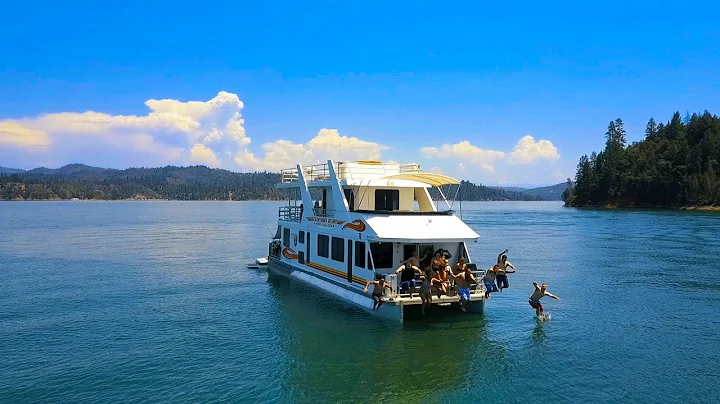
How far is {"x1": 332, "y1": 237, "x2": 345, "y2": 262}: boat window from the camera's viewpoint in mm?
24156

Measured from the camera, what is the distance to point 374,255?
22.2 metres

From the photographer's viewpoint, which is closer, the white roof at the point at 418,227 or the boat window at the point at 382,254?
the white roof at the point at 418,227

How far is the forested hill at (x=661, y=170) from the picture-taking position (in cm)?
12412

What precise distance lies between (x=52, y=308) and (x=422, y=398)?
18.6 m

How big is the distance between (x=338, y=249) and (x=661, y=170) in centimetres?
13565

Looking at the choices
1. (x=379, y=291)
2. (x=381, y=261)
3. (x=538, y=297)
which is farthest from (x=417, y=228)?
(x=538, y=297)

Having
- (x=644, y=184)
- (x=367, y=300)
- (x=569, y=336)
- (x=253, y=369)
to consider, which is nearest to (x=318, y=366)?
(x=253, y=369)

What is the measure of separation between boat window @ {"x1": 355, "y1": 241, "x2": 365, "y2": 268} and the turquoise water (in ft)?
6.82

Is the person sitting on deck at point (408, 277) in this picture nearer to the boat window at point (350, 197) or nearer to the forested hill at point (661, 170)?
the boat window at point (350, 197)

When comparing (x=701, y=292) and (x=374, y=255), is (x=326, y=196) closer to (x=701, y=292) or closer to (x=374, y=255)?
(x=374, y=255)

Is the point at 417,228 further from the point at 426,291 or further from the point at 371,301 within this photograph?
the point at 371,301

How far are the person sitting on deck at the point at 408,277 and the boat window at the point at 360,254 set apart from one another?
2.16m

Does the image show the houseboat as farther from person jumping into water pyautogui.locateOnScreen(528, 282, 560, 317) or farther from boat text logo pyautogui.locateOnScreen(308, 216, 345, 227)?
person jumping into water pyautogui.locateOnScreen(528, 282, 560, 317)

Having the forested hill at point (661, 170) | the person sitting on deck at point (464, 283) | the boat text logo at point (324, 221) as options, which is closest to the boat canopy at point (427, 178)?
the boat text logo at point (324, 221)
